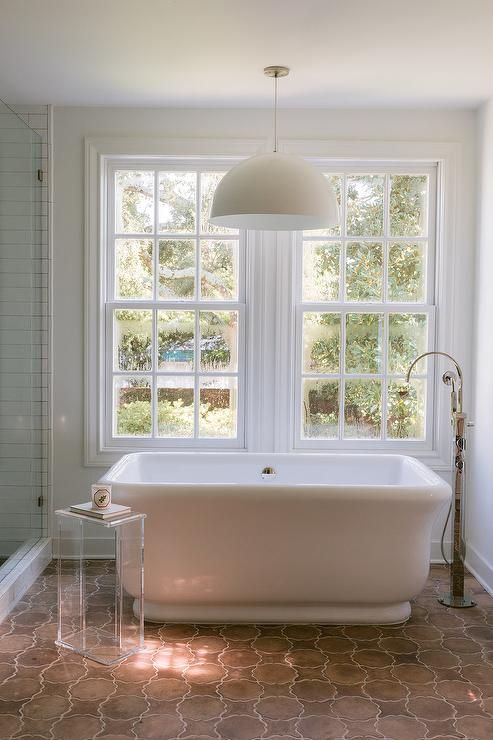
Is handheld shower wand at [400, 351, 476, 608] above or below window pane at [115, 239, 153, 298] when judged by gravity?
below

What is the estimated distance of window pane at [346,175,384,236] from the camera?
16.5ft

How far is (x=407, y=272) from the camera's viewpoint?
504cm

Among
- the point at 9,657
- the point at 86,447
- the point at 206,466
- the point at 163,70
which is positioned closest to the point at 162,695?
the point at 9,657

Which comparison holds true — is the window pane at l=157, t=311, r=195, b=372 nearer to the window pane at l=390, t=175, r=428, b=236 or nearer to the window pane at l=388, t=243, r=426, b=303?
the window pane at l=388, t=243, r=426, b=303

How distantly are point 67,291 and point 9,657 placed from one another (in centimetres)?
225

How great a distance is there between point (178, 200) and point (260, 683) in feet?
9.70

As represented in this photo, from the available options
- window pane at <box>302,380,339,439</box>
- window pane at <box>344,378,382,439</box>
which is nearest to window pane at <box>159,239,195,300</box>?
window pane at <box>302,380,339,439</box>

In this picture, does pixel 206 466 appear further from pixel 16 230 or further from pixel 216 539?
pixel 16 230

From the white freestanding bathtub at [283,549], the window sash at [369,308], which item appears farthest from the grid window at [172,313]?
the white freestanding bathtub at [283,549]

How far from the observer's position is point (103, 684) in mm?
Answer: 3234

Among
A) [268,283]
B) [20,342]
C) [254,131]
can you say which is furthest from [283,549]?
[254,131]

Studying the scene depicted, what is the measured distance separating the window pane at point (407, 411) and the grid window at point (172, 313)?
953 mm

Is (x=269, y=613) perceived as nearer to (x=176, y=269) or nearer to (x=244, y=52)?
(x=176, y=269)

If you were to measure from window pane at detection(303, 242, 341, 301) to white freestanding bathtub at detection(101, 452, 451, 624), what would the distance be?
156cm
